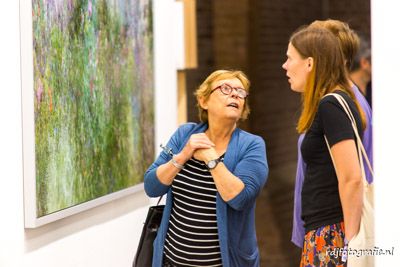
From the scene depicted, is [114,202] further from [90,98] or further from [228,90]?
[228,90]

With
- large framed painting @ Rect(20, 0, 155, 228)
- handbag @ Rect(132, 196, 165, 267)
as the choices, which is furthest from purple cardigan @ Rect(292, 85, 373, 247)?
large framed painting @ Rect(20, 0, 155, 228)

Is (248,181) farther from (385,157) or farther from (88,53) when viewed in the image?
(88,53)

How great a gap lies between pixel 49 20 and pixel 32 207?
2.97 feet

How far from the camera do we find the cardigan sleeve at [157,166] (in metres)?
3.22

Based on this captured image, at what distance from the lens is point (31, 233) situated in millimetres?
3410

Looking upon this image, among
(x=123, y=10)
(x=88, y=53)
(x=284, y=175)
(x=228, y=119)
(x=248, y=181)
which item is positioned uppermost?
(x=123, y=10)

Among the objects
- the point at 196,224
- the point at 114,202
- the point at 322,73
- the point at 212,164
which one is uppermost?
the point at 322,73

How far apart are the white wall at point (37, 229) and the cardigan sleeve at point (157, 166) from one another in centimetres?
59

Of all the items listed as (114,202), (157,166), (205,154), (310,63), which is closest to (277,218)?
(114,202)

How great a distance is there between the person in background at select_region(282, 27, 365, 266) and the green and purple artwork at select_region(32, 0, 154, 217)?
120 cm

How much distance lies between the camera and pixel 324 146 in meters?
2.91

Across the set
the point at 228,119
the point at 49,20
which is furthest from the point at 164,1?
the point at 228,119

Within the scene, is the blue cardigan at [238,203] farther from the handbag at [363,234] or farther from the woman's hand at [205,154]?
the handbag at [363,234]

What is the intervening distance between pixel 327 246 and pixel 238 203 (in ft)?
1.36
